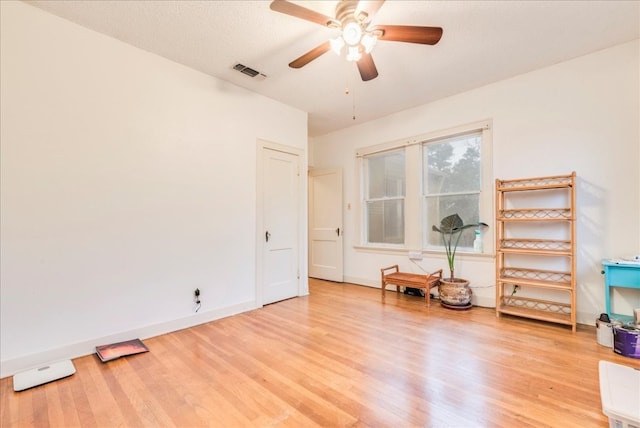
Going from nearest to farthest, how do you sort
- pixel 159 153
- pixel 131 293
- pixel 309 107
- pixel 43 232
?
pixel 43 232 < pixel 131 293 < pixel 159 153 < pixel 309 107

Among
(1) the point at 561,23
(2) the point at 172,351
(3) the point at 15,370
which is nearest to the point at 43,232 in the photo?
(3) the point at 15,370

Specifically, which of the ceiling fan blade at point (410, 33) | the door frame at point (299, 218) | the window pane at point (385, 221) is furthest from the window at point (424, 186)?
the ceiling fan blade at point (410, 33)

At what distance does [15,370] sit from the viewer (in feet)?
7.14

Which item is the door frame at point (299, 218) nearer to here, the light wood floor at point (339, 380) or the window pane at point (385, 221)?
the light wood floor at point (339, 380)

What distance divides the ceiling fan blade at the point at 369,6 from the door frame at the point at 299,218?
2304 millimetres

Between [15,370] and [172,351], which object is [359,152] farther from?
[15,370]

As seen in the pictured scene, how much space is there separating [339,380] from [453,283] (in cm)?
235

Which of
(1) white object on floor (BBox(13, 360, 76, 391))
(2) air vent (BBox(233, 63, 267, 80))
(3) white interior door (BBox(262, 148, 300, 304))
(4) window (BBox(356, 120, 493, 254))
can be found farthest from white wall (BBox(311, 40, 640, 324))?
(1) white object on floor (BBox(13, 360, 76, 391))

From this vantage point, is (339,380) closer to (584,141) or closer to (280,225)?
(280,225)

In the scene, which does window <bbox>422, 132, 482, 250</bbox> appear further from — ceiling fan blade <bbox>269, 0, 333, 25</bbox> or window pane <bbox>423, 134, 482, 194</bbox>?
ceiling fan blade <bbox>269, 0, 333, 25</bbox>

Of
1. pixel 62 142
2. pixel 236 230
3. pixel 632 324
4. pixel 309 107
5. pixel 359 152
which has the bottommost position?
pixel 632 324

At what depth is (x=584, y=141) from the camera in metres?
3.05

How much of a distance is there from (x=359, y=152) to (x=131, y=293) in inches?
155

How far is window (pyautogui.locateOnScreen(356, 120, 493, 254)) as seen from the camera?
12.6ft
